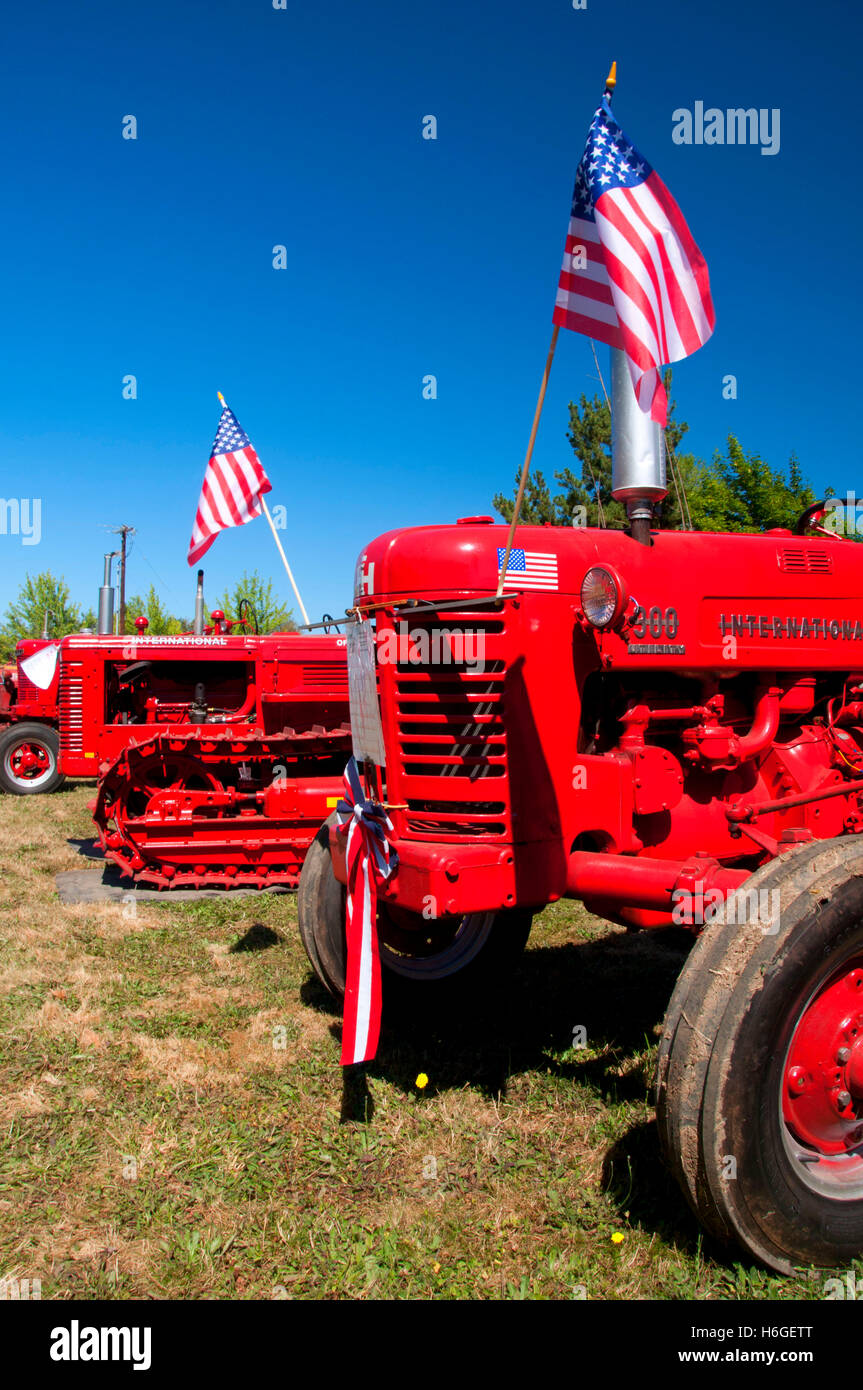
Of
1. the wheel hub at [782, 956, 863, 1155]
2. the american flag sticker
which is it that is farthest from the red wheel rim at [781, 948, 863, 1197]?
the american flag sticker

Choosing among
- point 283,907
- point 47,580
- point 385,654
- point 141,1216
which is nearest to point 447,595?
point 385,654

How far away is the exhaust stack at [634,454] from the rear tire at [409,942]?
184 centimetres

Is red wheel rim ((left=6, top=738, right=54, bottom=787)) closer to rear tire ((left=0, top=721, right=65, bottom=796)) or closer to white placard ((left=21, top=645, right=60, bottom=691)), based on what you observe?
rear tire ((left=0, top=721, right=65, bottom=796))

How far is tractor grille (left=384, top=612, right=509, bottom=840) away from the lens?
3160mm

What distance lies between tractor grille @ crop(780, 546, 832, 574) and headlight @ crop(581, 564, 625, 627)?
1092mm

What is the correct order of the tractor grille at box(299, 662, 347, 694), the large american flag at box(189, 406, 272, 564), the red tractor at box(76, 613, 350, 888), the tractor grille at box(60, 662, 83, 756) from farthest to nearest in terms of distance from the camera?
1. the tractor grille at box(60, 662, 83, 756)
2. the tractor grille at box(299, 662, 347, 694)
3. the large american flag at box(189, 406, 272, 564)
4. the red tractor at box(76, 613, 350, 888)

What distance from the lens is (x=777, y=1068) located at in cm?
251

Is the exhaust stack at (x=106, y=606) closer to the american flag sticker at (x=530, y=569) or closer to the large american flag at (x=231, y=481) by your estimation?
the large american flag at (x=231, y=481)

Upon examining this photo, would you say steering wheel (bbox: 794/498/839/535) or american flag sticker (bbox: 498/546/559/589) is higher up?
steering wheel (bbox: 794/498/839/535)

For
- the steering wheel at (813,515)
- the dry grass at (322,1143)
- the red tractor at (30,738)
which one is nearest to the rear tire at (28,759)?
the red tractor at (30,738)

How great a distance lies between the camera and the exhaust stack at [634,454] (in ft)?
11.2

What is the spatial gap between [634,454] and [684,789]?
4.28 ft

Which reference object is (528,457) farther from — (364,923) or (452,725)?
(364,923)
